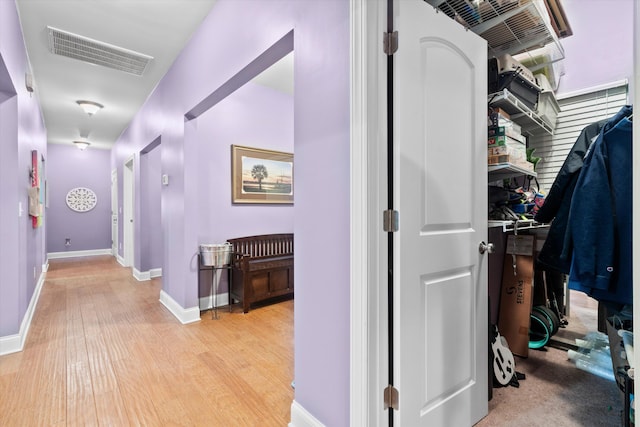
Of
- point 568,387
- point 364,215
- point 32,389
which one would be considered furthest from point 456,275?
point 32,389

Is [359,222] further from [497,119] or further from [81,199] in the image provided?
[81,199]

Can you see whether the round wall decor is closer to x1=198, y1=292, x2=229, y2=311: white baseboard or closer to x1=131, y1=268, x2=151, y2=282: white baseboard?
x1=131, y1=268, x2=151, y2=282: white baseboard

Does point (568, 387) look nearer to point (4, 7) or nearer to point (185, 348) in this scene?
point (185, 348)

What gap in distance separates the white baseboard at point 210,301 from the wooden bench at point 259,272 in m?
0.14

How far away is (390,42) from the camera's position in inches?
53.2

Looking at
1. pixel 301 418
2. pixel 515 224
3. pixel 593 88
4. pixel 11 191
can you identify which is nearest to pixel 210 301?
pixel 11 191

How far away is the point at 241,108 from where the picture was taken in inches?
157

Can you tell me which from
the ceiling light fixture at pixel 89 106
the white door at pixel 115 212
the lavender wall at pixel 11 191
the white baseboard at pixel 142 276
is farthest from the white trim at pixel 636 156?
the white door at pixel 115 212

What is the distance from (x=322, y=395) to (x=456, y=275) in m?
0.86

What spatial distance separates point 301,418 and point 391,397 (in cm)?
53

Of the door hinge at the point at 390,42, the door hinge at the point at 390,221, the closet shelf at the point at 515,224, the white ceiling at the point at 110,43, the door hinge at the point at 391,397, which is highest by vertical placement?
the white ceiling at the point at 110,43

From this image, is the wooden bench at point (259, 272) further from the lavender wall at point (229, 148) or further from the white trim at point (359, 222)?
the white trim at point (359, 222)

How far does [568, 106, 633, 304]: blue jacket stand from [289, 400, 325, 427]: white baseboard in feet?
4.56

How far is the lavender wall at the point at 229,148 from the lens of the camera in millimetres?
3684
